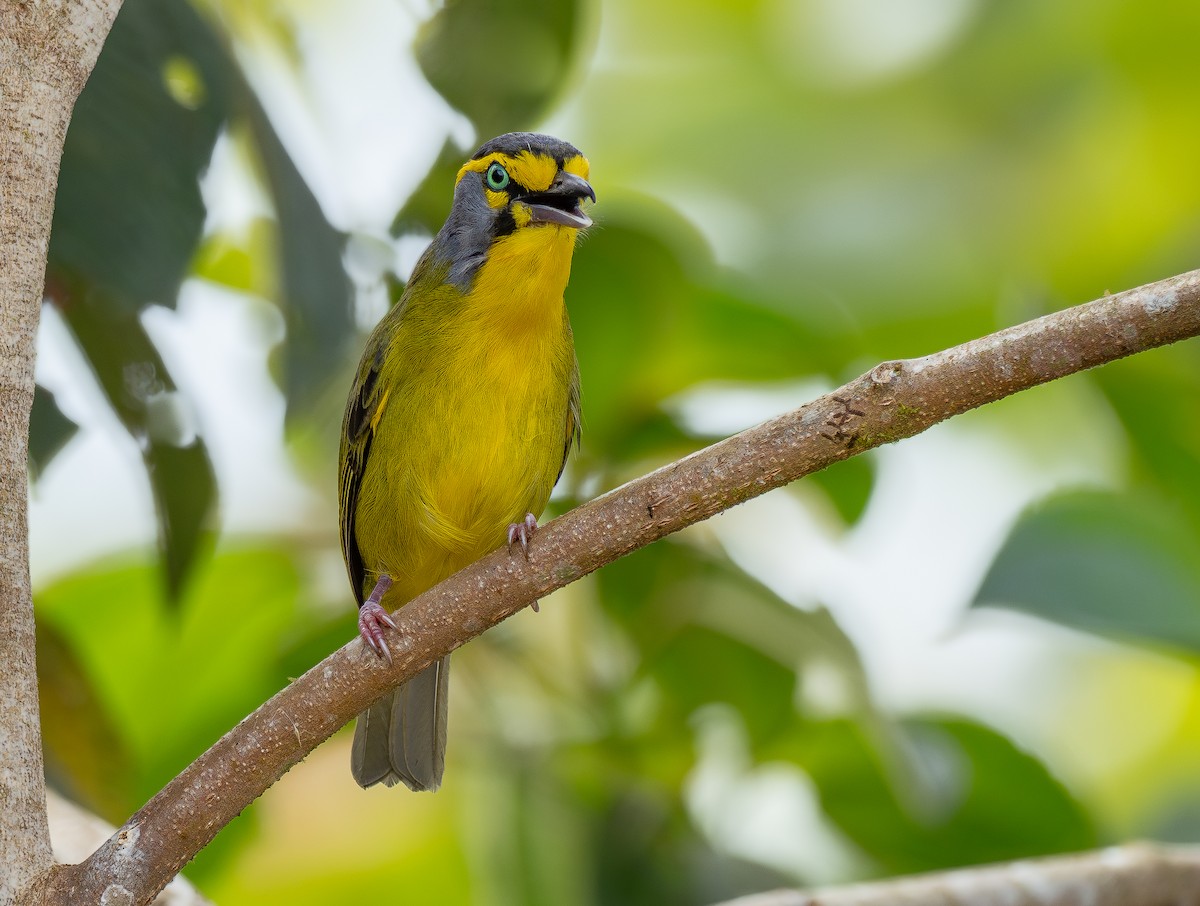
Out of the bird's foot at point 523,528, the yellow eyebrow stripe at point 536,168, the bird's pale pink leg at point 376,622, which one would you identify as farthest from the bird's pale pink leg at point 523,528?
the yellow eyebrow stripe at point 536,168

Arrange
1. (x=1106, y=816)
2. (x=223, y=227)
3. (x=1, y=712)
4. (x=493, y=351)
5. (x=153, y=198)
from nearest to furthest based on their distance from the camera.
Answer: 1. (x=1, y=712)
2. (x=153, y=198)
3. (x=493, y=351)
4. (x=223, y=227)
5. (x=1106, y=816)

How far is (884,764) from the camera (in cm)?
351

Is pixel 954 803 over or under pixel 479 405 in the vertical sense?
under

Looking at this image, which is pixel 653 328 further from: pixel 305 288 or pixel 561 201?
pixel 305 288

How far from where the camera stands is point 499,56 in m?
2.73

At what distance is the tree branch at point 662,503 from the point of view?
180cm

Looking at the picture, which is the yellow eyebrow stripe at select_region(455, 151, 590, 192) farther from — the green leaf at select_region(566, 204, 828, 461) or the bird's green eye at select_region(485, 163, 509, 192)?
the green leaf at select_region(566, 204, 828, 461)

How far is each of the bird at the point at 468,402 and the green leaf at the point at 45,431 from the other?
74cm

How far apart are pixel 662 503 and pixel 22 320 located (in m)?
0.90

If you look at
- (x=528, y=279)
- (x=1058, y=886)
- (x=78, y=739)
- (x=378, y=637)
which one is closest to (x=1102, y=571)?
(x=1058, y=886)

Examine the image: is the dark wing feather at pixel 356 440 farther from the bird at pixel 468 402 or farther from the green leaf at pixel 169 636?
the green leaf at pixel 169 636

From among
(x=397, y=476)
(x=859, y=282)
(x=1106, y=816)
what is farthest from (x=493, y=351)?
(x=1106, y=816)

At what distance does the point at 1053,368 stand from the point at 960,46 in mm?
Answer: 4493

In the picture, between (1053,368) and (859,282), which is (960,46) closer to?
(859,282)
